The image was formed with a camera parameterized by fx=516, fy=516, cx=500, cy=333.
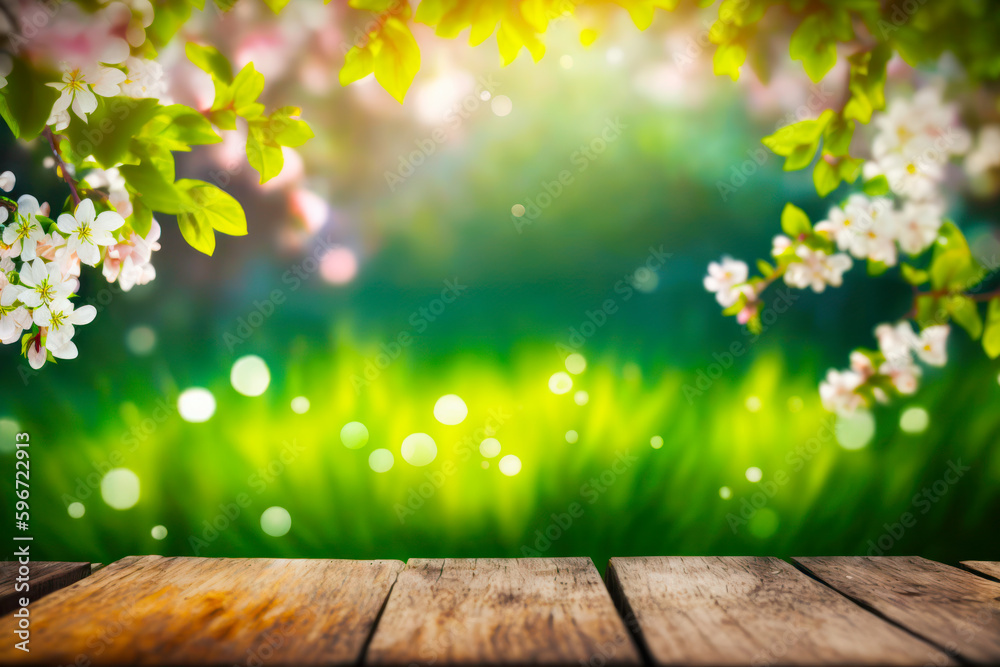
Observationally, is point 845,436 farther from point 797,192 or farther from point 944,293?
point 797,192

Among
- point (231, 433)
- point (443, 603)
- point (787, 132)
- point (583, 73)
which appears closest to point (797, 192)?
point (787, 132)

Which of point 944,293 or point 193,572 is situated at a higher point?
point 944,293

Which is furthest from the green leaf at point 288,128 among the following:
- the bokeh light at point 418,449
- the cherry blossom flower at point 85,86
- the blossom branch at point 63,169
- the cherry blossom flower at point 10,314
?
the bokeh light at point 418,449

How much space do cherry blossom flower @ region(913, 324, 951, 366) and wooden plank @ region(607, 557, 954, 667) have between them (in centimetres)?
56

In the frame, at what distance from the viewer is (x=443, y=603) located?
827mm

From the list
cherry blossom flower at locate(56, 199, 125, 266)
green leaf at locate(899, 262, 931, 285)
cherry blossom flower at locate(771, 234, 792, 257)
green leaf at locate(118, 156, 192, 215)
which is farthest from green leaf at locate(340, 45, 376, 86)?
green leaf at locate(899, 262, 931, 285)

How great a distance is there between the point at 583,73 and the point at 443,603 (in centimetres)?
113

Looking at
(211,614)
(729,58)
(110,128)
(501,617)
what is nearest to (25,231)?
(110,128)

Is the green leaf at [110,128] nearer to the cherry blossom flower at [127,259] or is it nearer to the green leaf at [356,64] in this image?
the cherry blossom flower at [127,259]

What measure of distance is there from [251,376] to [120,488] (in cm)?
40

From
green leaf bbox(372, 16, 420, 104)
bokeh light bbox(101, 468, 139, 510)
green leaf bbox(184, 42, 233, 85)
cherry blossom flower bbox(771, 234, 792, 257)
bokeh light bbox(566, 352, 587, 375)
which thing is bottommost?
bokeh light bbox(101, 468, 139, 510)

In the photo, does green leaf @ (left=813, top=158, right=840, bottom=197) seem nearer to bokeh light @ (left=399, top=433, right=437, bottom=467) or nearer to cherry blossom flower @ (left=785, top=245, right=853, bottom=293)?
cherry blossom flower @ (left=785, top=245, right=853, bottom=293)

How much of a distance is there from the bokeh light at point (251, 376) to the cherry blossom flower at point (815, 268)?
1220mm

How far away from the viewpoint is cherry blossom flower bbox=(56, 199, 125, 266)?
0.98 metres
